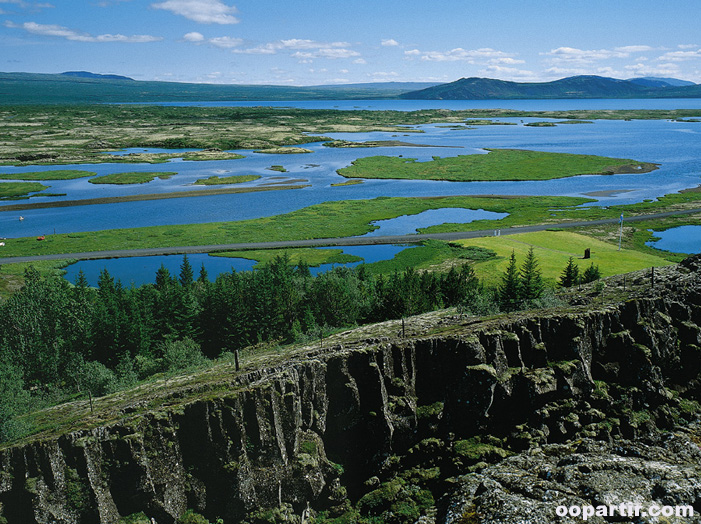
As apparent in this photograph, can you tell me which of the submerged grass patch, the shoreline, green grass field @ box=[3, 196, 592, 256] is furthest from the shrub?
the shoreline

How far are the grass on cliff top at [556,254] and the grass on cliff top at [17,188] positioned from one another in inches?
5956

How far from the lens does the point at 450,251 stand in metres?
115

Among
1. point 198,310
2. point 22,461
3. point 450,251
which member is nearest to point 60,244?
point 198,310

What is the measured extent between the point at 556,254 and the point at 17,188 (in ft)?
592

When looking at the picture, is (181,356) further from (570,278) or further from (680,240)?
(680,240)

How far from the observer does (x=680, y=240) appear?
12056cm

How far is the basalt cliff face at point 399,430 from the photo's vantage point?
1342 inches

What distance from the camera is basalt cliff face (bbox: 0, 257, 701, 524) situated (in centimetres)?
3409

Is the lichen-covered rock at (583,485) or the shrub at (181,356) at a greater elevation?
the lichen-covered rock at (583,485)

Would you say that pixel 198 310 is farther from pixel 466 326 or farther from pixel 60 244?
pixel 60 244

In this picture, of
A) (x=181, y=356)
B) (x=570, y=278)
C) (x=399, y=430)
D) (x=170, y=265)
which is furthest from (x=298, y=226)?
(x=399, y=430)

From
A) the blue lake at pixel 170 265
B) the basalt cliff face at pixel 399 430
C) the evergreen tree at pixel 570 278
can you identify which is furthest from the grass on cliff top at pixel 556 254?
the basalt cliff face at pixel 399 430

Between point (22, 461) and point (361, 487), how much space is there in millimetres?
22043

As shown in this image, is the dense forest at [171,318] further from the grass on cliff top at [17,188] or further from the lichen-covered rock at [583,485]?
the grass on cliff top at [17,188]
